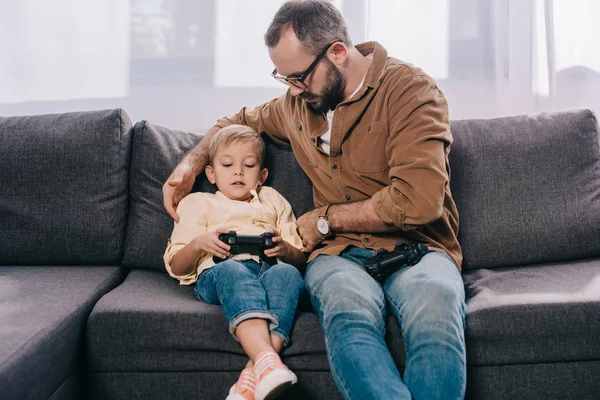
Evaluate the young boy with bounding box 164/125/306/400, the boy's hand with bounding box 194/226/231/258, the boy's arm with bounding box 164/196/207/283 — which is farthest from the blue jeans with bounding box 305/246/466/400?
the boy's arm with bounding box 164/196/207/283

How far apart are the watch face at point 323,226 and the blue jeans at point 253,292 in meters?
0.17

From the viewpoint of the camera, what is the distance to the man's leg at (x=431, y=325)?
127 cm

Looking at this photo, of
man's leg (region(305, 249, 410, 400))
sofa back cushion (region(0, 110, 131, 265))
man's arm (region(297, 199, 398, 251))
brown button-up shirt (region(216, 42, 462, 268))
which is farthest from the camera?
sofa back cushion (region(0, 110, 131, 265))

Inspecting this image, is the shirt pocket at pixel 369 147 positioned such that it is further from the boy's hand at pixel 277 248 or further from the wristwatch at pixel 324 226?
the boy's hand at pixel 277 248

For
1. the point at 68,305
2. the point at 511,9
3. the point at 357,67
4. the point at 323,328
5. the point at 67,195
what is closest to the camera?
the point at 323,328

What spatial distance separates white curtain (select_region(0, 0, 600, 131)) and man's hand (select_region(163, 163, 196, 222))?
679mm

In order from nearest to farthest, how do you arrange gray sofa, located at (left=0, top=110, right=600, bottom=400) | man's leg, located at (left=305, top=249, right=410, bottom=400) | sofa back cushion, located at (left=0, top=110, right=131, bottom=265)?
1. man's leg, located at (left=305, top=249, right=410, bottom=400)
2. gray sofa, located at (left=0, top=110, right=600, bottom=400)
3. sofa back cushion, located at (left=0, top=110, right=131, bottom=265)

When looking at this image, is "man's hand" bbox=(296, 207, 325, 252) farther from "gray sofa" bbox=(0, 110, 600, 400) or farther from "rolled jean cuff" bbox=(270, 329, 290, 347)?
"rolled jean cuff" bbox=(270, 329, 290, 347)

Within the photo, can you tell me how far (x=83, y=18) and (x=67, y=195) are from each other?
36.4 inches

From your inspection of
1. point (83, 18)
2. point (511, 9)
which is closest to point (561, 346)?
point (511, 9)

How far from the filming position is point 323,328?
147cm

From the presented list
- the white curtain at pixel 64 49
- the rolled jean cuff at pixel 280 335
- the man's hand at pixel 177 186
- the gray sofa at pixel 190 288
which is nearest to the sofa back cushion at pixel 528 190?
the gray sofa at pixel 190 288

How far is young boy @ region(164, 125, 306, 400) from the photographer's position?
139cm

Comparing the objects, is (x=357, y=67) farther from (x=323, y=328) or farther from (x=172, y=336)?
(x=172, y=336)
